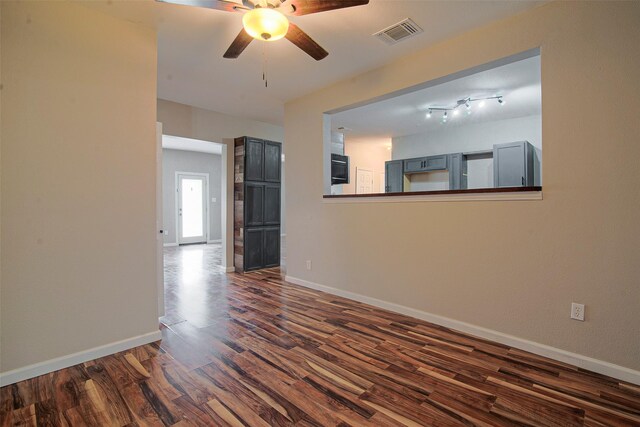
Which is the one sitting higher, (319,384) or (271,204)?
(271,204)

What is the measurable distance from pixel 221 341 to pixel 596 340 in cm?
283

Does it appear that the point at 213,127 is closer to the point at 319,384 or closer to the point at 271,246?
the point at 271,246

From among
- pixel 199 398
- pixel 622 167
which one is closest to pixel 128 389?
pixel 199 398

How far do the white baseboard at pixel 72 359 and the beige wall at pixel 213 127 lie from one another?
274 centimetres

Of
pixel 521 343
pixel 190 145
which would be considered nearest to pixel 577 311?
pixel 521 343

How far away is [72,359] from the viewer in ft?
7.27

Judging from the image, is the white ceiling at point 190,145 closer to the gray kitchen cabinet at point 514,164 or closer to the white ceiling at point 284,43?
the white ceiling at point 284,43

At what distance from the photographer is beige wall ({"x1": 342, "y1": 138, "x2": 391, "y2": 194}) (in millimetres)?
7828

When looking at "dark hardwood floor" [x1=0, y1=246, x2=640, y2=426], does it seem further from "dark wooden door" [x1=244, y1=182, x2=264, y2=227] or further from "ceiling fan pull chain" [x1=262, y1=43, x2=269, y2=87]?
"ceiling fan pull chain" [x1=262, y1=43, x2=269, y2=87]

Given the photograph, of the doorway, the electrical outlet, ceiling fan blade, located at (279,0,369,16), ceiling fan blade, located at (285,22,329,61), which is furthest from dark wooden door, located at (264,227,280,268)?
the doorway

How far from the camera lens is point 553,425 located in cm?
159

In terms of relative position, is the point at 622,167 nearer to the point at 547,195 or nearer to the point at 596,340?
the point at 547,195

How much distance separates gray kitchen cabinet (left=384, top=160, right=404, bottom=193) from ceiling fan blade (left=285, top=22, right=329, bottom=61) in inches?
195

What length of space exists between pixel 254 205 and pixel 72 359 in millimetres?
3268
